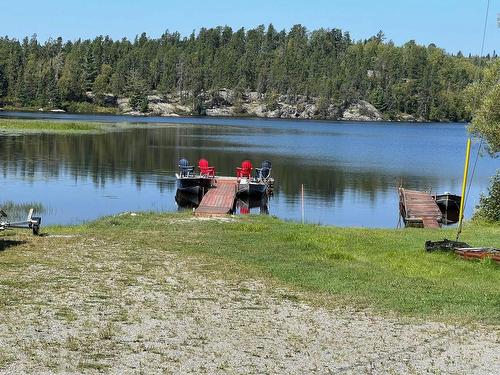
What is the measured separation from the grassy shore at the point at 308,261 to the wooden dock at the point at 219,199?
23.7 ft

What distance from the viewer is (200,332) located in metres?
11.8

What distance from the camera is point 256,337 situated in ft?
38.2

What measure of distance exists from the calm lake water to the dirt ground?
1931 cm

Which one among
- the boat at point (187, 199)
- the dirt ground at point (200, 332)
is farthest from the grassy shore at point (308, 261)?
the boat at point (187, 199)

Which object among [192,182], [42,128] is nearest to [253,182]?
[192,182]

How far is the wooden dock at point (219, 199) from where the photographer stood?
117 feet

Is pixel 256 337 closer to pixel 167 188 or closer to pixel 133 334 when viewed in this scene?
pixel 133 334

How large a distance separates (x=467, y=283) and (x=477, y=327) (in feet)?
14.2

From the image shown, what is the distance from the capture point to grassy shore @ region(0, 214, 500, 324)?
14.8 meters

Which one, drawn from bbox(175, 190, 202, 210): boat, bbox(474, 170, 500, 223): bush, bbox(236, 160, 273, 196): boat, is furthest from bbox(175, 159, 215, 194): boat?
bbox(474, 170, 500, 223): bush

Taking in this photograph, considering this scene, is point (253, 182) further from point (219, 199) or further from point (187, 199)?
point (219, 199)

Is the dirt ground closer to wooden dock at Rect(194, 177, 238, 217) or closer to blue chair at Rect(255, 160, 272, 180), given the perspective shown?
wooden dock at Rect(194, 177, 238, 217)

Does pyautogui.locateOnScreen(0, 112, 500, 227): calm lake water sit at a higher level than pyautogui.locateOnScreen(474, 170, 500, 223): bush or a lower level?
lower

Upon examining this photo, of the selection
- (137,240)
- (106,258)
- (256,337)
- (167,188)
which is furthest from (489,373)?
(167,188)
